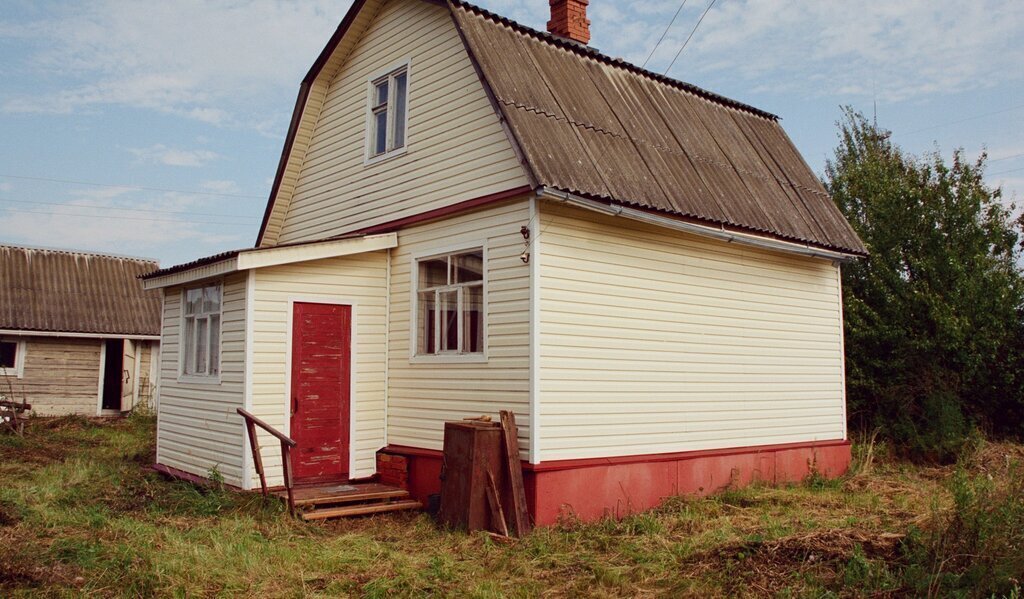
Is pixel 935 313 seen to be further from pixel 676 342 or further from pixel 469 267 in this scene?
pixel 469 267

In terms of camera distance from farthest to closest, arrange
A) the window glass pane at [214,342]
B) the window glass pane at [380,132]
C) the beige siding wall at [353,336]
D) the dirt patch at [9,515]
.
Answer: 1. the window glass pane at [380,132]
2. the window glass pane at [214,342]
3. the beige siding wall at [353,336]
4. the dirt patch at [9,515]

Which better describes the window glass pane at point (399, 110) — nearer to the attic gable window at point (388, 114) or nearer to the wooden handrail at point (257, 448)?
the attic gable window at point (388, 114)

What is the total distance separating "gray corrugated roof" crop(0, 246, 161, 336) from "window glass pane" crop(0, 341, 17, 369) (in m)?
0.85

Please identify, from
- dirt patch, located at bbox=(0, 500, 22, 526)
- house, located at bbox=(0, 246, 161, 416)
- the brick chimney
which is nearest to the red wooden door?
dirt patch, located at bbox=(0, 500, 22, 526)

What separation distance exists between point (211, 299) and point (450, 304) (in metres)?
3.44

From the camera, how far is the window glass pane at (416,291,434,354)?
1097cm

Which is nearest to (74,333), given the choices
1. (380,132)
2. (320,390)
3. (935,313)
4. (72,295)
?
(72,295)

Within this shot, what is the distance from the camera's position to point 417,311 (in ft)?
36.3

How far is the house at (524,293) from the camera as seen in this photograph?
9688 millimetres

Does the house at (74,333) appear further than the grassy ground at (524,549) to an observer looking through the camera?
Yes

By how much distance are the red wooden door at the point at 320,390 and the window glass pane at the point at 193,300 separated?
1982mm

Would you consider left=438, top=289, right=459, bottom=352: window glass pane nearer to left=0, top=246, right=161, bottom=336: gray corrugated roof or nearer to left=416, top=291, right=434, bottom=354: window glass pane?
left=416, top=291, right=434, bottom=354: window glass pane

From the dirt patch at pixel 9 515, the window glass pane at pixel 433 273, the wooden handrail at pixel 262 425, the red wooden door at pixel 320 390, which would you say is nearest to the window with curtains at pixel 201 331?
the red wooden door at pixel 320 390

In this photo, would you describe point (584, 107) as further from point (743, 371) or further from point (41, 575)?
point (41, 575)
